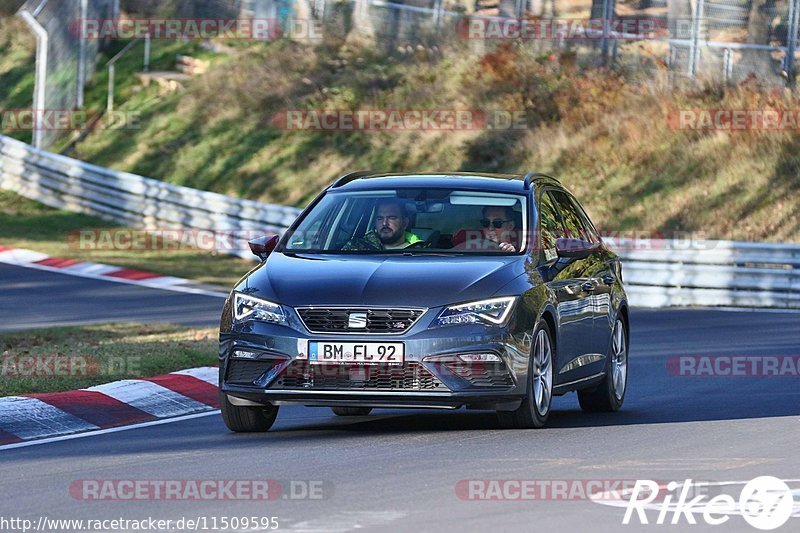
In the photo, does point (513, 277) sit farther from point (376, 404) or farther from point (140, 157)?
point (140, 157)

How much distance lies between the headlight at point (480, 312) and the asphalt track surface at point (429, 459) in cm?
73

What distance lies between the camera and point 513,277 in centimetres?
1062

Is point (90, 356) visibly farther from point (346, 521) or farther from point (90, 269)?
point (90, 269)

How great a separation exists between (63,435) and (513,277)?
304 cm

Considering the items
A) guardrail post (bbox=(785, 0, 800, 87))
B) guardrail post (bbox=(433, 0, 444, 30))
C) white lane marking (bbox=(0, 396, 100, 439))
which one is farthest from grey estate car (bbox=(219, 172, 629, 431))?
guardrail post (bbox=(433, 0, 444, 30))

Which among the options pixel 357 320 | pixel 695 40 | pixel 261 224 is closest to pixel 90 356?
pixel 357 320

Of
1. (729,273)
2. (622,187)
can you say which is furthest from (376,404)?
(622,187)

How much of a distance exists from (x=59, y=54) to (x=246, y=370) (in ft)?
105

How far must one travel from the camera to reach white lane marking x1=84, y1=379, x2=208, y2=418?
39.9 ft

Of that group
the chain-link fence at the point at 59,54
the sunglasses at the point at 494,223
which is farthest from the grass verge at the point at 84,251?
the sunglasses at the point at 494,223

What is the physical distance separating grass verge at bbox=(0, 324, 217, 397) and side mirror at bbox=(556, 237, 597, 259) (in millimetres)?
3876

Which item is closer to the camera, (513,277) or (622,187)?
(513,277)

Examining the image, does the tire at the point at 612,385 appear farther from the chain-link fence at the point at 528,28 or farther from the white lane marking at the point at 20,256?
the chain-link fence at the point at 528,28

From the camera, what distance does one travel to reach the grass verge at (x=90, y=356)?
42.2 feet
